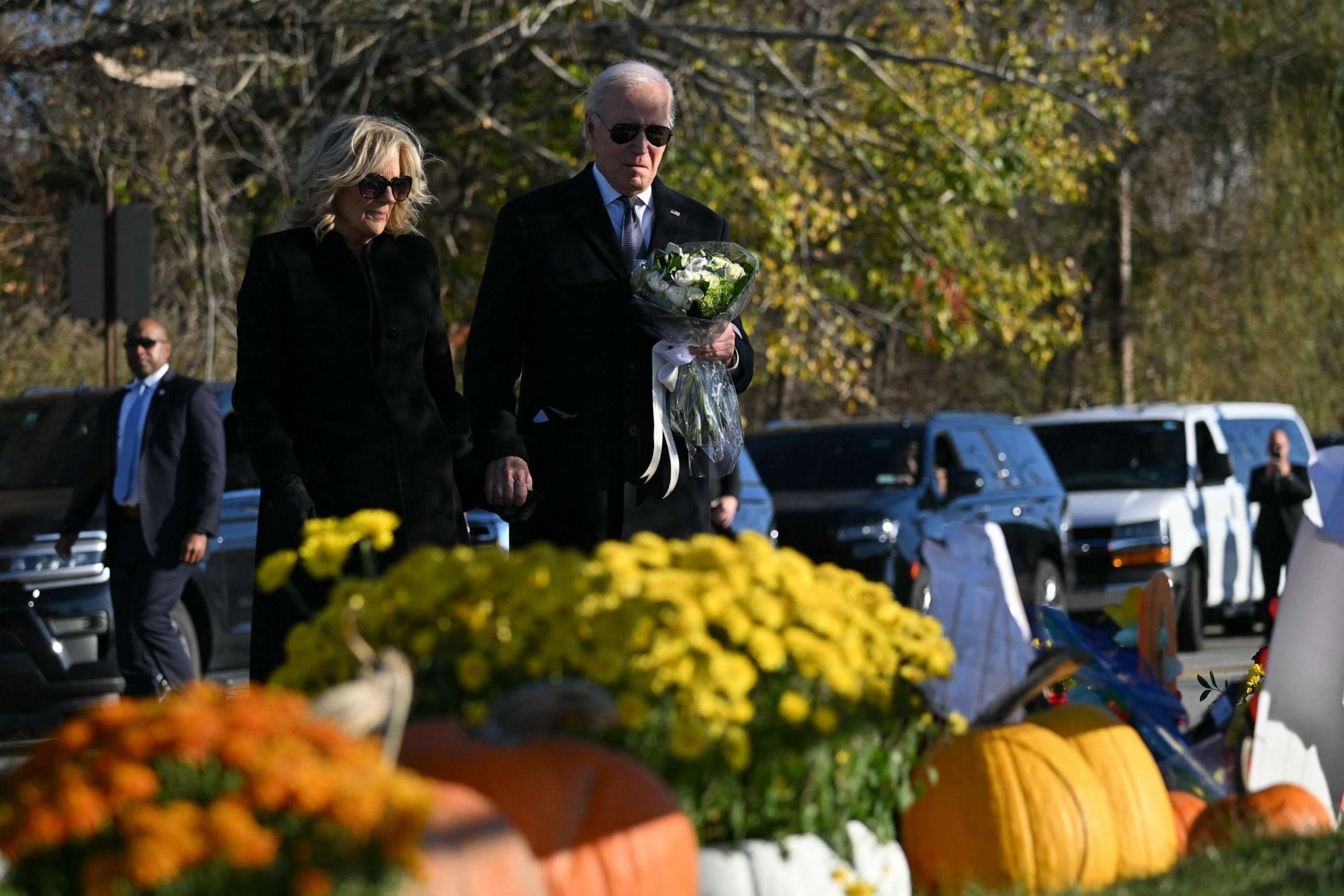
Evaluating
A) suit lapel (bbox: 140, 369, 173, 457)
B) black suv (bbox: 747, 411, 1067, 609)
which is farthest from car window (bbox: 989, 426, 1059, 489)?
suit lapel (bbox: 140, 369, 173, 457)

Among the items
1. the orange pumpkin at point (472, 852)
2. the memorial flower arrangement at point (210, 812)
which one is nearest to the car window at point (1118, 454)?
the orange pumpkin at point (472, 852)

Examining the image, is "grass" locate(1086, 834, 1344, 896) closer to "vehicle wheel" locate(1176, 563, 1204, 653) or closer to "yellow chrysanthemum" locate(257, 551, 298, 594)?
"yellow chrysanthemum" locate(257, 551, 298, 594)

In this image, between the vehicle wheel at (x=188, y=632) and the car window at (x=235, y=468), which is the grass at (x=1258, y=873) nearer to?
the vehicle wheel at (x=188, y=632)

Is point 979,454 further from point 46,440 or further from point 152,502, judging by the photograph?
point 152,502

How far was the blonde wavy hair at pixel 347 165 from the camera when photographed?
4.79 metres

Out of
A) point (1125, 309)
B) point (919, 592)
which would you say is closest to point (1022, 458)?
point (919, 592)

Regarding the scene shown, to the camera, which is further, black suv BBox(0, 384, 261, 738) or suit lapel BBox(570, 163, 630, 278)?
black suv BBox(0, 384, 261, 738)

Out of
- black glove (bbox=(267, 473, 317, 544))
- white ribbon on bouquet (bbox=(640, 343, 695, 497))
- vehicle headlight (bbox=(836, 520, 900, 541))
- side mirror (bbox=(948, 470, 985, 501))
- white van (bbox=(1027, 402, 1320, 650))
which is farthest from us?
white van (bbox=(1027, 402, 1320, 650))

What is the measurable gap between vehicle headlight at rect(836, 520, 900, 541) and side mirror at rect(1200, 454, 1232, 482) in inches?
155

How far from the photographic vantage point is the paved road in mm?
10531

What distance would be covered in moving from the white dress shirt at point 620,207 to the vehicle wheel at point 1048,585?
1066 centimetres

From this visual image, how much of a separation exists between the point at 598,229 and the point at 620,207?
12cm

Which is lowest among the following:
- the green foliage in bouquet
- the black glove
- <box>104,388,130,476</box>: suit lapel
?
the black glove

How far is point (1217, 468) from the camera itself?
16.6 m
